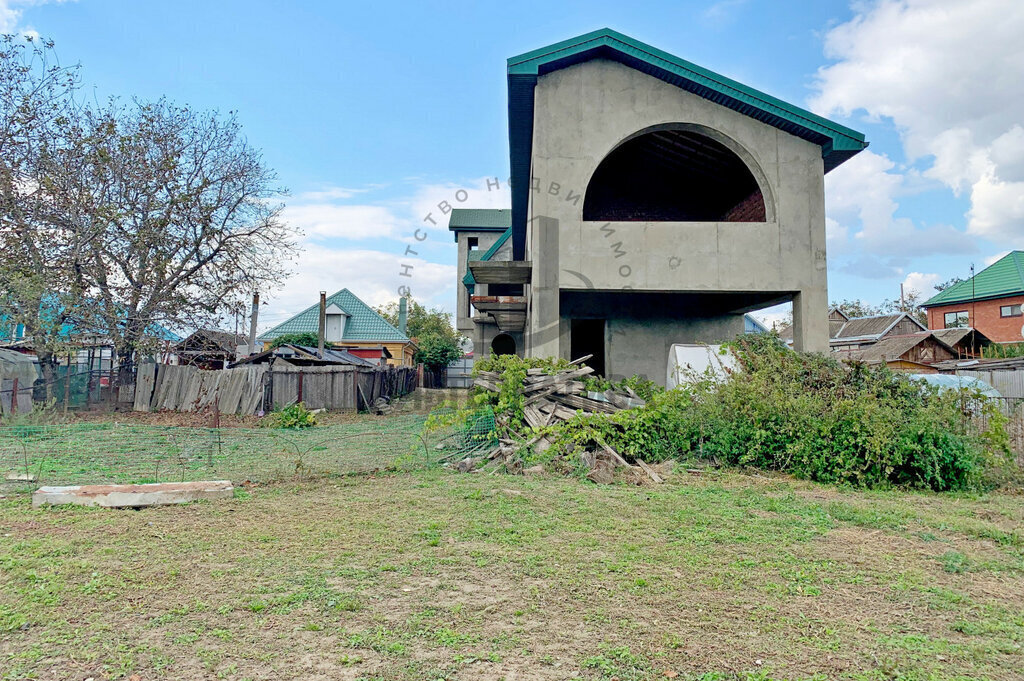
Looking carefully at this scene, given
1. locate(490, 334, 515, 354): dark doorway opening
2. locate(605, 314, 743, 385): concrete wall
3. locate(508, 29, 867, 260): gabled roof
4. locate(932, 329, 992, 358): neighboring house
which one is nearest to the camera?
locate(508, 29, 867, 260): gabled roof

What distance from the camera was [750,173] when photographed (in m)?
12.9

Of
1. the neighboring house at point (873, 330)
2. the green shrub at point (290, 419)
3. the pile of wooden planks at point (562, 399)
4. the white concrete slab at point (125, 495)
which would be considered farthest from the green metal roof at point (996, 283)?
the white concrete slab at point (125, 495)

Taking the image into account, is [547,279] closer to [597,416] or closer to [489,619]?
[597,416]

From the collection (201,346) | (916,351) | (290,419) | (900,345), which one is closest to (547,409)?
(290,419)

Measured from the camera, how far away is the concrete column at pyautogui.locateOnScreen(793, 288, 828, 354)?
39.9ft

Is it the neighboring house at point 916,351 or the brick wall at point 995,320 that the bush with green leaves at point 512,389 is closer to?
the neighboring house at point 916,351

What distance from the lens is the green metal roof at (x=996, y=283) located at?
3256cm

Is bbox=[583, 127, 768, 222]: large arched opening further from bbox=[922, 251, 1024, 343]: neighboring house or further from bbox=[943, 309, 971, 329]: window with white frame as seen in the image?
bbox=[943, 309, 971, 329]: window with white frame

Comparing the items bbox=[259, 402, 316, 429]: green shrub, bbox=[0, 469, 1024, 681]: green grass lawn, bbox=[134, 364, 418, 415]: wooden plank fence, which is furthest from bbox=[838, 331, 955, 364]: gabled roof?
bbox=[0, 469, 1024, 681]: green grass lawn

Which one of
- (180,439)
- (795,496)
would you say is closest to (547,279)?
(795,496)

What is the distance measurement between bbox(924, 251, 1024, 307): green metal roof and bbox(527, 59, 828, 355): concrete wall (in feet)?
92.4

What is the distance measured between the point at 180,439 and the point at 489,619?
416 inches

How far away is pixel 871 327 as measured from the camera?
39.5 metres

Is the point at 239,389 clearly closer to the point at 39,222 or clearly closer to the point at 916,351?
the point at 39,222
